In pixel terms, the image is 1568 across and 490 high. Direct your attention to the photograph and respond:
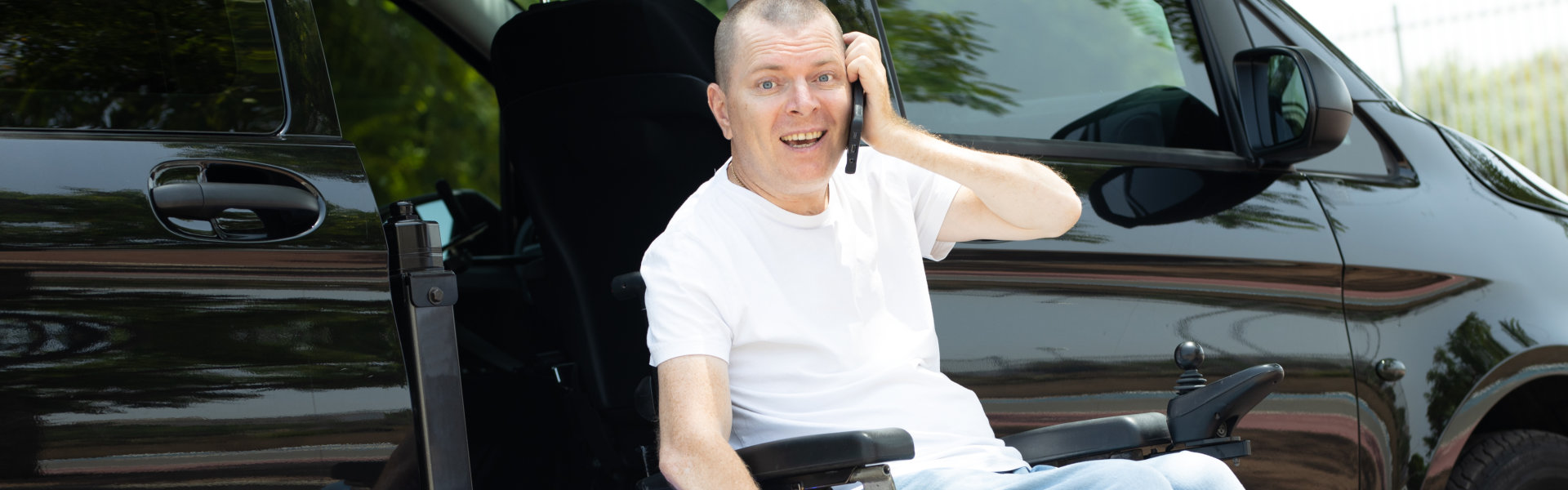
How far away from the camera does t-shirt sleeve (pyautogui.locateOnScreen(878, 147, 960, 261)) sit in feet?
7.37

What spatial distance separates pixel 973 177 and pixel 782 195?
310 mm

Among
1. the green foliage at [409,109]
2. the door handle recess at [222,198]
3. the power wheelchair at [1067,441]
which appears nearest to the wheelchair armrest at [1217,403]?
the power wheelchair at [1067,441]

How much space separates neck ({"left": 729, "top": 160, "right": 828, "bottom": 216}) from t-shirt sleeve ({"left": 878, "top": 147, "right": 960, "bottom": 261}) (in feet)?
0.61

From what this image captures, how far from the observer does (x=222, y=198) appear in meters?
1.69

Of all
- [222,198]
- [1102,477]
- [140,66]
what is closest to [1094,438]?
[1102,477]

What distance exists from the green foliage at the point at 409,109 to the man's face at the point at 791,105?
5.61 m

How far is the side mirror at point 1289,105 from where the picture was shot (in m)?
2.60

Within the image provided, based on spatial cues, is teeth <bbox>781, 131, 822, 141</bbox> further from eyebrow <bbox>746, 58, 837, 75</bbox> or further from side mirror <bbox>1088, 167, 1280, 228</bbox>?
side mirror <bbox>1088, 167, 1280, 228</bbox>

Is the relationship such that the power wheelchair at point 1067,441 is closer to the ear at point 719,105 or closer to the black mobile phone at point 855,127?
the ear at point 719,105

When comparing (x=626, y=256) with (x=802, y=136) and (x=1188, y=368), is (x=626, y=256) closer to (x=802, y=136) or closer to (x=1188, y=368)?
(x=802, y=136)

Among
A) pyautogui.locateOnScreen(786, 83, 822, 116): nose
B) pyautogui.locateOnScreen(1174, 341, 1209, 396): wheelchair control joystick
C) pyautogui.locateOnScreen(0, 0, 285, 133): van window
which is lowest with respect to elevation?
pyautogui.locateOnScreen(1174, 341, 1209, 396): wheelchair control joystick

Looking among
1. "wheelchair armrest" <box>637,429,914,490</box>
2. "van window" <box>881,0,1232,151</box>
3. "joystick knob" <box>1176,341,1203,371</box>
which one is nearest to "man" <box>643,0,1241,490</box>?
"wheelchair armrest" <box>637,429,914,490</box>

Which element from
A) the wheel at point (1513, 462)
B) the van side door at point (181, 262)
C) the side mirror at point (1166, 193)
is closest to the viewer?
the van side door at point (181, 262)

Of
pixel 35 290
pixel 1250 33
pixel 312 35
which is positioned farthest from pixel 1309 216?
pixel 35 290
